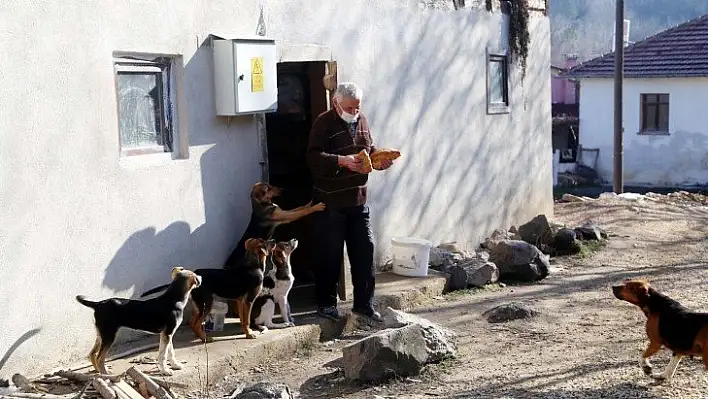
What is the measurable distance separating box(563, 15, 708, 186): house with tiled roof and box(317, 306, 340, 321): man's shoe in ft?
68.0

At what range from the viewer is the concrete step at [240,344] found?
6.11 m

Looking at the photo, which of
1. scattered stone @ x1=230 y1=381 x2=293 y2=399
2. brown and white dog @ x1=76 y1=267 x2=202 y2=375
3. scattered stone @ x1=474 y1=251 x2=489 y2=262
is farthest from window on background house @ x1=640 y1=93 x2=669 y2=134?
scattered stone @ x1=230 y1=381 x2=293 y2=399

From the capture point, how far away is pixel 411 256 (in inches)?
357

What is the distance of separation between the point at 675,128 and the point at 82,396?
79.4ft

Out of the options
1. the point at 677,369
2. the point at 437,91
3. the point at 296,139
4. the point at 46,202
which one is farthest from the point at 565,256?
the point at 46,202

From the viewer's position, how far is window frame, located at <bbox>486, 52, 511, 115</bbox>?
11.7 metres

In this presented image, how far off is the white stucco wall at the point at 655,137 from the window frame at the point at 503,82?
15875 millimetres

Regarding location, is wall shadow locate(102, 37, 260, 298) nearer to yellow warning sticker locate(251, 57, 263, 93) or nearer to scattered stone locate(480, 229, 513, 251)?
yellow warning sticker locate(251, 57, 263, 93)

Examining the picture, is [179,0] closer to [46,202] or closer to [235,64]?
[235,64]

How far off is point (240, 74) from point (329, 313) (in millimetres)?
2035

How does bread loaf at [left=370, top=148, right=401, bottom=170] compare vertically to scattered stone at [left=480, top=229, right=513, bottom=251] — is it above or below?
above

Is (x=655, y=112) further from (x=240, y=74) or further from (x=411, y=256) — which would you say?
(x=240, y=74)

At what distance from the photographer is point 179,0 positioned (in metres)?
6.89

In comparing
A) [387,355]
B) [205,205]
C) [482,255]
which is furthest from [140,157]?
[482,255]
